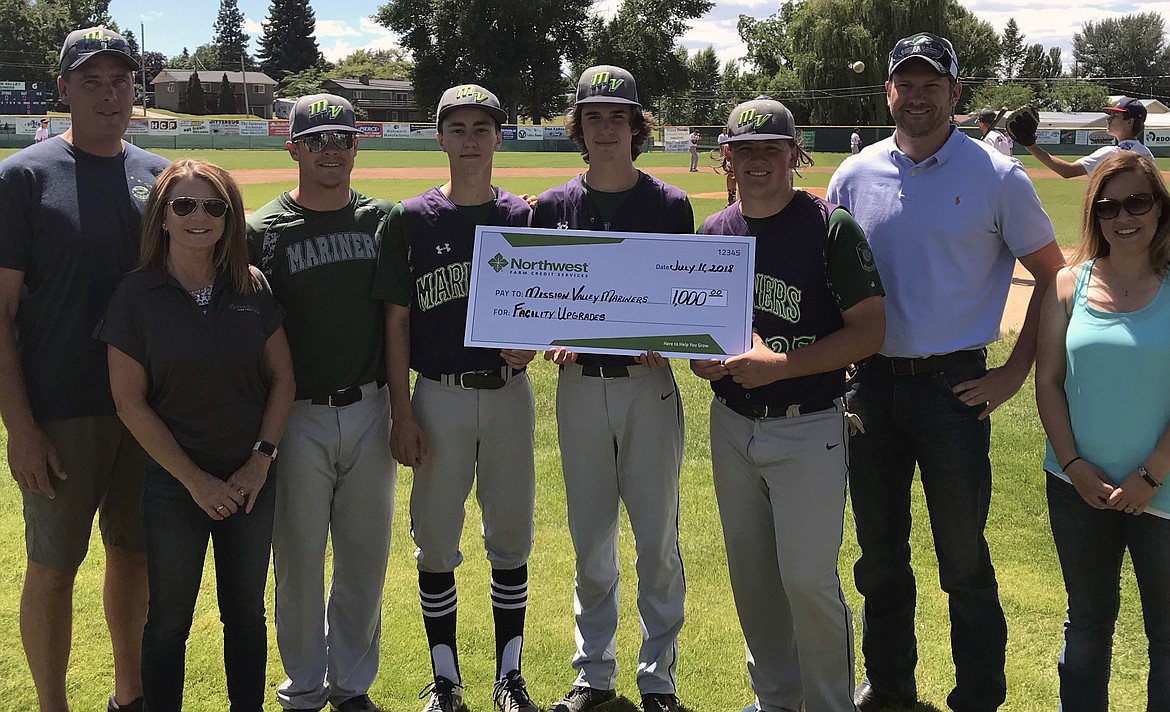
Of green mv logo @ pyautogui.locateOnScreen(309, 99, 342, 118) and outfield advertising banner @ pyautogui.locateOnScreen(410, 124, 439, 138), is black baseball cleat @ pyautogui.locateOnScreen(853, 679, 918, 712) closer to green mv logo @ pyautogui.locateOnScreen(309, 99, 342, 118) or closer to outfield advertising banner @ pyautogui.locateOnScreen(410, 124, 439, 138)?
green mv logo @ pyautogui.locateOnScreen(309, 99, 342, 118)

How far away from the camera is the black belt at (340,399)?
12.5ft

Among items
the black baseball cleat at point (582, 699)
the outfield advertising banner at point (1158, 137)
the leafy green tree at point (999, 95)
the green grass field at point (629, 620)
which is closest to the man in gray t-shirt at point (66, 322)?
the green grass field at point (629, 620)

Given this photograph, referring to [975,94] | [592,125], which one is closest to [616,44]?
[975,94]

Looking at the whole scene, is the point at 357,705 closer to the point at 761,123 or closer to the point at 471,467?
the point at 471,467

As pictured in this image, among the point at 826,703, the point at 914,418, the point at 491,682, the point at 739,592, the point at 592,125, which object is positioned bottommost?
the point at 491,682

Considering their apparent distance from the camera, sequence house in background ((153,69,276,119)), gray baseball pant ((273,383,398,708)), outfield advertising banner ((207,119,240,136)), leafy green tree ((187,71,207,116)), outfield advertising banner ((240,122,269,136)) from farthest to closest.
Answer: house in background ((153,69,276,119)) → leafy green tree ((187,71,207,116)) → outfield advertising banner ((207,119,240,136)) → outfield advertising banner ((240,122,269,136)) → gray baseball pant ((273,383,398,708))

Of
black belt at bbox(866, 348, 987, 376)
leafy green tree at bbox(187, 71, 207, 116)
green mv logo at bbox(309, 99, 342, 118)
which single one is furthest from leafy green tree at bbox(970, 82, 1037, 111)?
leafy green tree at bbox(187, 71, 207, 116)

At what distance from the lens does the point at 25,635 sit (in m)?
3.79

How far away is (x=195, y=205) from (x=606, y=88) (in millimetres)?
1740

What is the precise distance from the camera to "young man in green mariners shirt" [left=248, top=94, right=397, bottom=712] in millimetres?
3750

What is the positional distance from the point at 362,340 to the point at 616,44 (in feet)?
231

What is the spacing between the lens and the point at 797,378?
345 centimetres

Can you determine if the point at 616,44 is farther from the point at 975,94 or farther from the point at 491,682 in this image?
the point at 491,682

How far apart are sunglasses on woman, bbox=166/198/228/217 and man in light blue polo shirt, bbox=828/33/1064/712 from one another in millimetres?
2596
